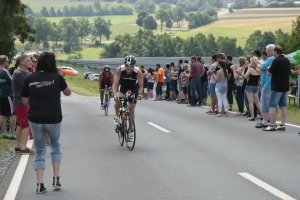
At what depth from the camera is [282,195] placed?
8.16 m

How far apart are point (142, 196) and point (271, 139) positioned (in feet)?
20.4

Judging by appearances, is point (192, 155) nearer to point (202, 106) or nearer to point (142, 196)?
point (142, 196)

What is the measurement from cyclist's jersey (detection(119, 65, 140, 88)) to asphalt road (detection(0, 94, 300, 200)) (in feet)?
4.19

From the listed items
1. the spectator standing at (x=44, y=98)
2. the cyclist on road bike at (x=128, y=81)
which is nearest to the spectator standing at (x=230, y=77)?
the cyclist on road bike at (x=128, y=81)

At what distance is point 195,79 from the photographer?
2519 centimetres

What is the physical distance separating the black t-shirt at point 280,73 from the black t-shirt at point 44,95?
741 centimetres

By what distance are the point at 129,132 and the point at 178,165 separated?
2.19m

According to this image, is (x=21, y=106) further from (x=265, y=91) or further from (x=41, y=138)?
(x=265, y=91)

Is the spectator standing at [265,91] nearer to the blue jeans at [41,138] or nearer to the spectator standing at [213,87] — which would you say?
the spectator standing at [213,87]

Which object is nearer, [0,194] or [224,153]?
[0,194]

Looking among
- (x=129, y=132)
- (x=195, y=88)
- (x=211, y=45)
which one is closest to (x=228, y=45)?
(x=211, y=45)

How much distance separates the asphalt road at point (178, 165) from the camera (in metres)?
8.52

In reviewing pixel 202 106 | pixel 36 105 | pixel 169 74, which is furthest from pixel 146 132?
pixel 169 74

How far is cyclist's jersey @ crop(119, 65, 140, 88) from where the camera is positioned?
42.6 ft
